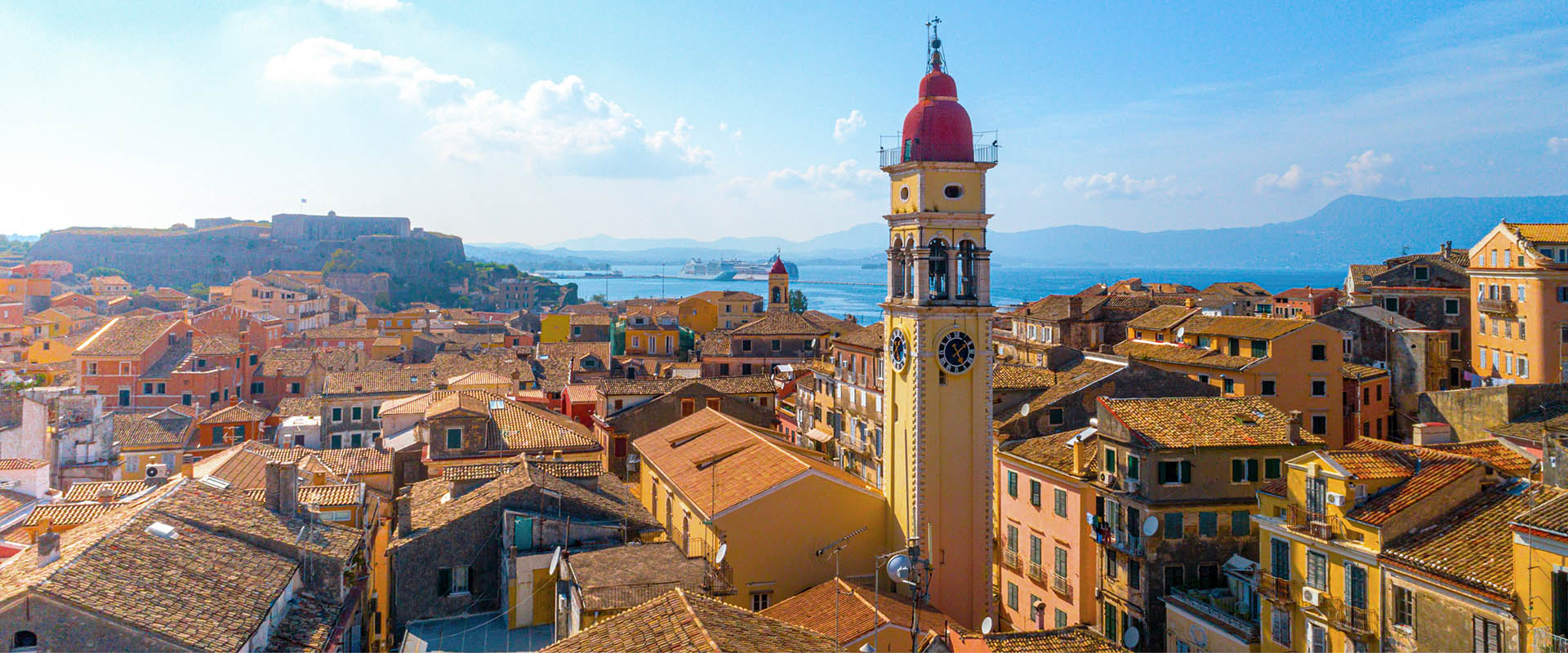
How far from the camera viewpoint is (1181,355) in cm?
3725

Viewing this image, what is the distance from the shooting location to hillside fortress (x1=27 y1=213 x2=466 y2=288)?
16412cm

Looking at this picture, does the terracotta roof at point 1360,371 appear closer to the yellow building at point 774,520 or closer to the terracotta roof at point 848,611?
the yellow building at point 774,520

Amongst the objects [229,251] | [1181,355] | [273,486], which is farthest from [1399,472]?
[229,251]

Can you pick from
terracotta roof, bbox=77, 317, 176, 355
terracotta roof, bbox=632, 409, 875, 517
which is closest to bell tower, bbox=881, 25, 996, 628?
terracotta roof, bbox=632, 409, 875, 517

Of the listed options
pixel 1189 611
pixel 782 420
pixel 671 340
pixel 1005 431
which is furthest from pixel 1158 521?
pixel 671 340

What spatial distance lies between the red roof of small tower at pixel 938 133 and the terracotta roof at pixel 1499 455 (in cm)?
1182

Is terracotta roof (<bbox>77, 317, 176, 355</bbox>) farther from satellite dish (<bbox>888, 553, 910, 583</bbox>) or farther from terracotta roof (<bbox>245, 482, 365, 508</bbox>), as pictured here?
satellite dish (<bbox>888, 553, 910, 583</bbox>)

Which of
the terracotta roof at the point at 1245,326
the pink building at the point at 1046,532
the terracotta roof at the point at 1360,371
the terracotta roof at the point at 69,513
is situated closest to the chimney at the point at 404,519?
the terracotta roof at the point at 69,513

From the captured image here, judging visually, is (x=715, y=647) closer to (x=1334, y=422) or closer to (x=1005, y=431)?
(x=1005, y=431)

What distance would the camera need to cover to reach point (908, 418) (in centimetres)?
2459

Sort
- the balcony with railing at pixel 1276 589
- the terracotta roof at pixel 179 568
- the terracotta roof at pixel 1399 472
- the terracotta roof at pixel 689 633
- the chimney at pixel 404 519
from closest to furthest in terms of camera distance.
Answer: the terracotta roof at pixel 689 633, the terracotta roof at pixel 179 568, the terracotta roof at pixel 1399 472, the balcony with railing at pixel 1276 589, the chimney at pixel 404 519

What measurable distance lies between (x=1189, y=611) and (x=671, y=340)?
51.8m

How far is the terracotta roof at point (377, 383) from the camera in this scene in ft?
152

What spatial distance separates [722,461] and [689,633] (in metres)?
15.2
